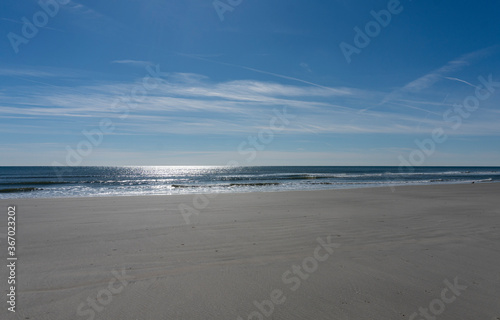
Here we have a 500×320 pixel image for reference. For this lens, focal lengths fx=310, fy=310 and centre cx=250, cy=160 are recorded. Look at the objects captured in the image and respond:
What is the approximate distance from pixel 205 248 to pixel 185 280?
178 cm

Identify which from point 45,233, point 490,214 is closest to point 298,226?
point 45,233

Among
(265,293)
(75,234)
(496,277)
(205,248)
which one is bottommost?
(496,277)

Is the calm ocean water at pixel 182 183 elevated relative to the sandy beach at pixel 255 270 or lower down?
elevated

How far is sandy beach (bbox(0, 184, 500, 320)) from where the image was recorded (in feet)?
13.3

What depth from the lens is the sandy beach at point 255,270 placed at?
13.3 feet

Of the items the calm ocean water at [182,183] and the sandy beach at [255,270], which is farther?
the calm ocean water at [182,183]

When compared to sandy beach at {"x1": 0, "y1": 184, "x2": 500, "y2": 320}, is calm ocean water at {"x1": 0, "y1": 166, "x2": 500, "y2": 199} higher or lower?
Result: higher

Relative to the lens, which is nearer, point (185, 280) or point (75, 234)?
point (185, 280)

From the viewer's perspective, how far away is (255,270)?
538 cm

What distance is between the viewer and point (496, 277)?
16.9ft

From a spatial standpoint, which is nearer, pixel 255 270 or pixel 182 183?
pixel 255 270

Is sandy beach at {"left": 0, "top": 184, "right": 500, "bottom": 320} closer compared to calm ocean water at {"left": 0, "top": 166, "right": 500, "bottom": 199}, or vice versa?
sandy beach at {"left": 0, "top": 184, "right": 500, "bottom": 320}

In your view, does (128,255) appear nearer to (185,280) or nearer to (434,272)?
(185,280)

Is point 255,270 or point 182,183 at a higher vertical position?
point 182,183
